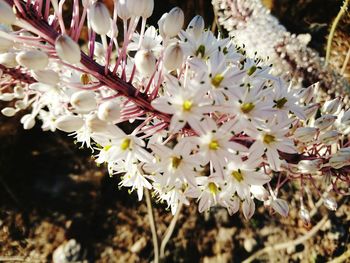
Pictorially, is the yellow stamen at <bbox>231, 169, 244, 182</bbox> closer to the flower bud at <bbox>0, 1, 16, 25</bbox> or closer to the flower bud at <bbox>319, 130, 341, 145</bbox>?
the flower bud at <bbox>319, 130, 341, 145</bbox>

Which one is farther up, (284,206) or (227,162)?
(227,162)

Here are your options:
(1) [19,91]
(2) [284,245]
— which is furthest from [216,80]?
(2) [284,245]

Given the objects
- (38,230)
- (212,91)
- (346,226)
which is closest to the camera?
(212,91)

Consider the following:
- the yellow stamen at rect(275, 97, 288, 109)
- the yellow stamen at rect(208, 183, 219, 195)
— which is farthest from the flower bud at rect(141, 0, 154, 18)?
the yellow stamen at rect(208, 183, 219, 195)

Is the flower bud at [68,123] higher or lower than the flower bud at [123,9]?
lower

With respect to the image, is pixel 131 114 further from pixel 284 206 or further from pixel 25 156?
pixel 25 156

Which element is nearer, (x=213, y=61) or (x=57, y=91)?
(x=213, y=61)

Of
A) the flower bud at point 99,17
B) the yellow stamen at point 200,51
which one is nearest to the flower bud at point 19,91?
the flower bud at point 99,17

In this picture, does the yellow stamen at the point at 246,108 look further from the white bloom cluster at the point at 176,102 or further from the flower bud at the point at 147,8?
the flower bud at the point at 147,8

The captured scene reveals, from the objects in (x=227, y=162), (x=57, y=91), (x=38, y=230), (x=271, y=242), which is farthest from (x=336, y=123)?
(x=38, y=230)
